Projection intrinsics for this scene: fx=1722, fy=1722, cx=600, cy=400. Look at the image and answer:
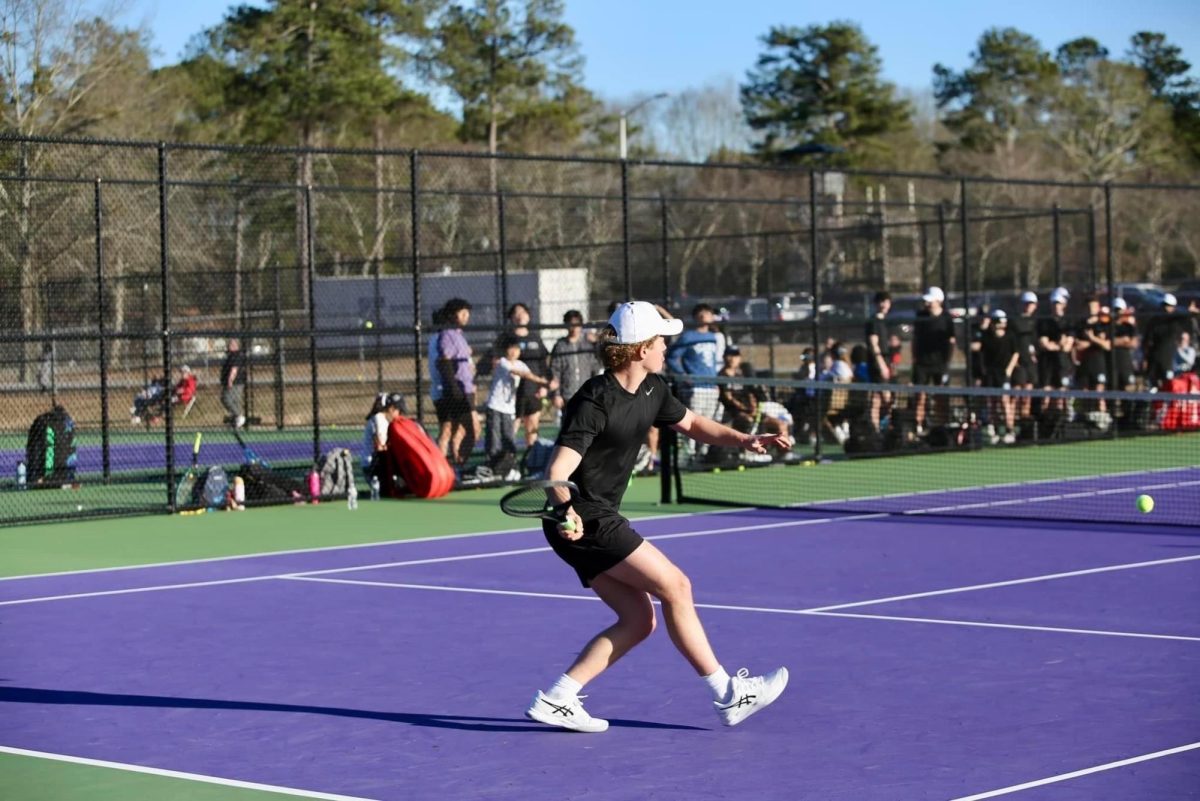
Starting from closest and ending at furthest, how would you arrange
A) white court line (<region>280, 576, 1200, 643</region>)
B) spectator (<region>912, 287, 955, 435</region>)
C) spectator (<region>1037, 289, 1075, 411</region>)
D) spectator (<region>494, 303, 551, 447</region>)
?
white court line (<region>280, 576, 1200, 643</region>)
spectator (<region>494, 303, 551, 447</region>)
spectator (<region>912, 287, 955, 435</region>)
spectator (<region>1037, 289, 1075, 411</region>)

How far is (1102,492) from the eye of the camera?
53.5 ft

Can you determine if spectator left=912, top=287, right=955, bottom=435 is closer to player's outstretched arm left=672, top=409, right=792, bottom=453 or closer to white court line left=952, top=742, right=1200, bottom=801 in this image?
player's outstretched arm left=672, top=409, right=792, bottom=453

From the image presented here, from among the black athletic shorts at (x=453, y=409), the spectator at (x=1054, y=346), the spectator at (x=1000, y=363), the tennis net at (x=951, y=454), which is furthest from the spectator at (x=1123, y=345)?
the black athletic shorts at (x=453, y=409)

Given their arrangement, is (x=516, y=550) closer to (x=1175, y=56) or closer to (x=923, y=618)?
(x=923, y=618)

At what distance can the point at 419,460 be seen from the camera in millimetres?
16547

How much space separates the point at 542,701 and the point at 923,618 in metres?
3.35

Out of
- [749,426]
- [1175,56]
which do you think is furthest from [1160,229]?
[749,426]

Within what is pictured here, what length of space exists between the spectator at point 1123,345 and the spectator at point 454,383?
9.41m

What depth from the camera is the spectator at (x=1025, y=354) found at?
21.9m

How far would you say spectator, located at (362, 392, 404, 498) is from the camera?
16859mm

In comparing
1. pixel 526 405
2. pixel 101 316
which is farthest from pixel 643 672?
pixel 101 316

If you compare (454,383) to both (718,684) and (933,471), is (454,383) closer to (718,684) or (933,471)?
(933,471)

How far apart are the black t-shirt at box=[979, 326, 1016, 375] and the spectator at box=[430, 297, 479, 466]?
23.2 feet

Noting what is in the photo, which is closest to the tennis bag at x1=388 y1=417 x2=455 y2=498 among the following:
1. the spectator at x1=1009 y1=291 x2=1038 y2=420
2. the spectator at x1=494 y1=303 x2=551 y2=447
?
the spectator at x1=494 y1=303 x2=551 y2=447
